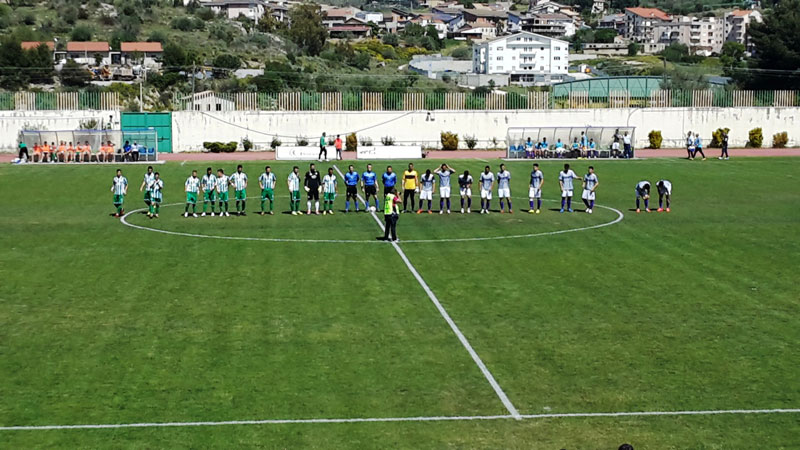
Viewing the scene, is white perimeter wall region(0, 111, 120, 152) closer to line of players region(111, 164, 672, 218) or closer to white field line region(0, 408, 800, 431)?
line of players region(111, 164, 672, 218)

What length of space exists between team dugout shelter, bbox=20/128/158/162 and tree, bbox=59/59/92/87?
40.1 meters

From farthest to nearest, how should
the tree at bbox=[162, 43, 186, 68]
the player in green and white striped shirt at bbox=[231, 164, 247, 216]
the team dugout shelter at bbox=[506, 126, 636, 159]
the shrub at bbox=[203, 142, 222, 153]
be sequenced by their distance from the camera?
the tree at bbox=[162, 43, 186, 68], the shrub at bbox=[203, 142, 222, 153], the team dugout shelter at bbox=[506, 126, 636, 159], the player in green and white striped shirt at bbox=[231, 164, 247, 216]

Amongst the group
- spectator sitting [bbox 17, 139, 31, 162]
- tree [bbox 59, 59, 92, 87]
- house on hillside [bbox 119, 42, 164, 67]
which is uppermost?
house on hillside [bbox 119, 42, 164, 67]

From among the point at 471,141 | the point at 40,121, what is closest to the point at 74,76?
the point at 40,121

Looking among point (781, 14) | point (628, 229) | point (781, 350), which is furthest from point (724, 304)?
point (781, 14)

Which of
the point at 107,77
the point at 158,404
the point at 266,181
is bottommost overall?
the point at 158,404

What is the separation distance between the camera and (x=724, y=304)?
23.2 m

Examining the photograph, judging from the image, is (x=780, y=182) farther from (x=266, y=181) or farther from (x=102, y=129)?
(x=102, y=129)

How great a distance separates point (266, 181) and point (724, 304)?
716 inches

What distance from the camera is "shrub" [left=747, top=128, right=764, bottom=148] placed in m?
70.9

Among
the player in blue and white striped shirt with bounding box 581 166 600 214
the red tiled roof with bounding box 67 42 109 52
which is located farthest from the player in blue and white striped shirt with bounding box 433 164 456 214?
the red tiled roof with bounding box 67 42 109 52

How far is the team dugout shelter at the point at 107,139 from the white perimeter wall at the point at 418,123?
4.44 metres

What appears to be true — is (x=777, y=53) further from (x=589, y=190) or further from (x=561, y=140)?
(x=589, y=190)

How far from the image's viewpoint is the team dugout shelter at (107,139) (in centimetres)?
6047
